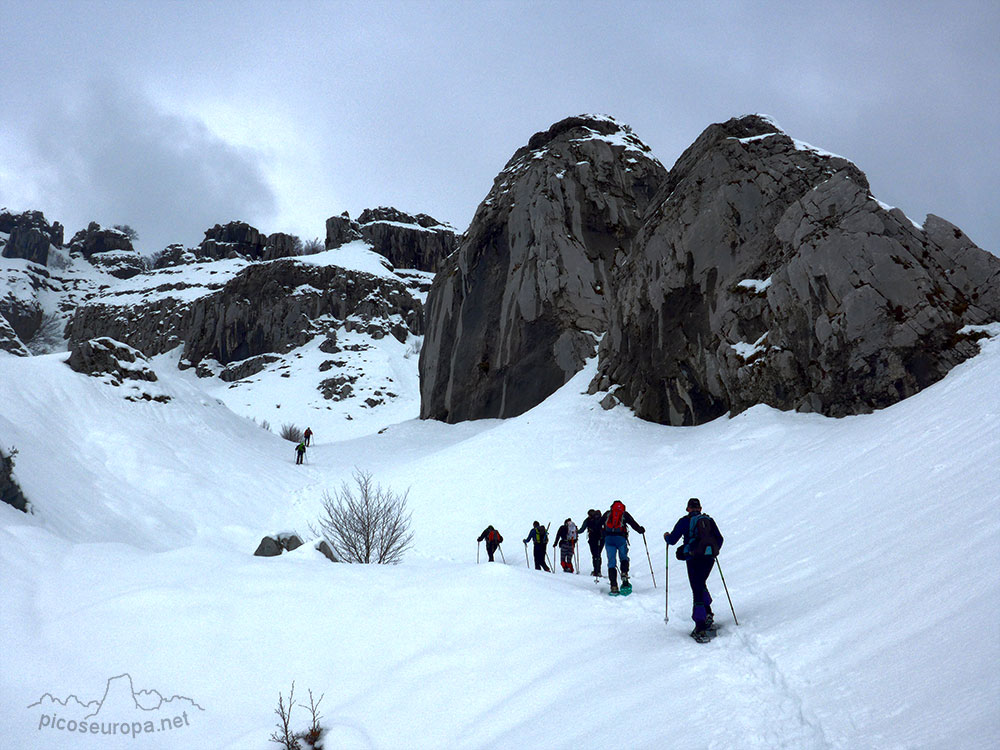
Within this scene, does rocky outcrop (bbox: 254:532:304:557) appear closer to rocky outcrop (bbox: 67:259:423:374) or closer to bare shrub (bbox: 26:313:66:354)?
rocky outcrop (bbox: 67:259:423:374)

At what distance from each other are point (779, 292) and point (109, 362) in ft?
101

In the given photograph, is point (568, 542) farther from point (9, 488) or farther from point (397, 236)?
point (397, 236)

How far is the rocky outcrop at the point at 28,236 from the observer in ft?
463

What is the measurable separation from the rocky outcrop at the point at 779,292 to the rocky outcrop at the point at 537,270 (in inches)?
283

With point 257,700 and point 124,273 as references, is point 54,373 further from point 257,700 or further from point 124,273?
point 124,273

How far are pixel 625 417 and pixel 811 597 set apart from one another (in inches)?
795

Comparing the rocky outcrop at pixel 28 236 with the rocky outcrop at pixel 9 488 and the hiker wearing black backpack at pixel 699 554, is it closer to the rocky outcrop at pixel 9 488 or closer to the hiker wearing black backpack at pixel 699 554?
the rocky outcrop at pixel 9 488

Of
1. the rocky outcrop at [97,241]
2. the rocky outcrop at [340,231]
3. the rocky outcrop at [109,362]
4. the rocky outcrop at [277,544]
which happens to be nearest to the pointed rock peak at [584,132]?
the rocky outcrop at [109,362]

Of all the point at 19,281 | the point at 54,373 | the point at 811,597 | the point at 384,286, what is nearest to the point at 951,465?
the point at 811,597

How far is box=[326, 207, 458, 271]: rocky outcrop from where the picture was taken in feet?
374

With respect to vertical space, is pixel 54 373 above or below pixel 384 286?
below

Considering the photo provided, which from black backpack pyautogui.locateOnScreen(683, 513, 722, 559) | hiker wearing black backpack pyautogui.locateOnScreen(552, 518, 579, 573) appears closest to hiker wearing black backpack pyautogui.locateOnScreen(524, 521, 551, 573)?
hiker wearing black backpack pyautogui.locateOnScreen(552, 518, 579, 573)

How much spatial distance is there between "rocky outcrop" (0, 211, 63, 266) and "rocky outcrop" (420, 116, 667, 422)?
154 m

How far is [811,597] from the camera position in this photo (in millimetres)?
5836
